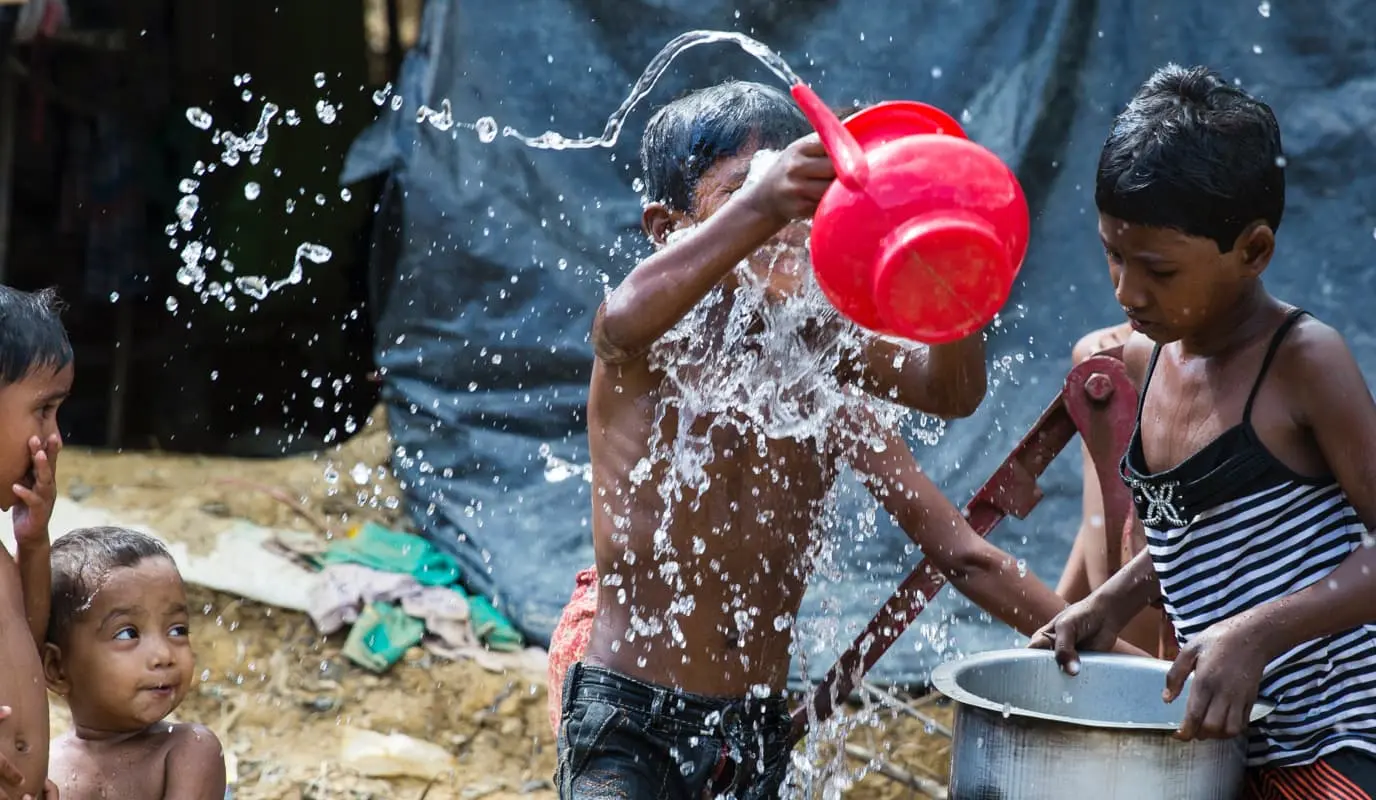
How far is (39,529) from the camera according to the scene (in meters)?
2.25

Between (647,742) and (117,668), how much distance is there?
33.7 inches

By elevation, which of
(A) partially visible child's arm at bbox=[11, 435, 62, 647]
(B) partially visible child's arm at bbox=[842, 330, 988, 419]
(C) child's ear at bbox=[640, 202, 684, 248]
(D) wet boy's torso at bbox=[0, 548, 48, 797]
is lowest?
(D) wet boy's torso at bbox=[0, 548, 48, 797]

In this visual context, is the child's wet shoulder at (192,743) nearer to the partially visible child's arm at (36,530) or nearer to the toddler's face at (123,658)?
the toddler's face at (123,658)

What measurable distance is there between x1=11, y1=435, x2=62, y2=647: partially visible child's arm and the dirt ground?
84.0 inches

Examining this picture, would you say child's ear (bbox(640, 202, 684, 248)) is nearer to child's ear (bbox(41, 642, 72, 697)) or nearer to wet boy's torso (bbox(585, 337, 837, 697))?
wet boy's torso (bbox(585, 337, 837, 697))

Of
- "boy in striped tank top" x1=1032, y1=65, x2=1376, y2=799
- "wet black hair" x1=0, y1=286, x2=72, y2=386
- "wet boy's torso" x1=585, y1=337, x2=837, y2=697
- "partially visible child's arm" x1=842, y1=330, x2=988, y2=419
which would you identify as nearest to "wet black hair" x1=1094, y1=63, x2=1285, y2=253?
"boy in striped tank top" x1=1032, y1=65, x2=1376, y2=799

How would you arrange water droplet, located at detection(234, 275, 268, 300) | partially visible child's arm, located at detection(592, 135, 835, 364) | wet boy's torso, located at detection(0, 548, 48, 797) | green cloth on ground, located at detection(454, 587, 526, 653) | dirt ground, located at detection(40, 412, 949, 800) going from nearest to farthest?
partially visible child's arm, located at detection(592, 135, 835, 364)
wet boy's torso, located at detection(0, 548, 48, 797)
dirt ground, located at detection(40, 412, 949, 800)
green cloth on ground, located at detection(454, 587, 526, 653)
water droplet, located at detection(234, 275, 268, 300)

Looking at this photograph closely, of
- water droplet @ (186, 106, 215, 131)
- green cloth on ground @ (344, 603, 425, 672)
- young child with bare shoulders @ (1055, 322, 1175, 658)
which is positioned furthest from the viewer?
water droplet @ (186, 106, 215, 131)

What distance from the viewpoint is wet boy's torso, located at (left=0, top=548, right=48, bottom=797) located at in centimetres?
221

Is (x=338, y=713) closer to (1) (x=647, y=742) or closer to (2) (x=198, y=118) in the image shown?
(1) (x=647, y=742)

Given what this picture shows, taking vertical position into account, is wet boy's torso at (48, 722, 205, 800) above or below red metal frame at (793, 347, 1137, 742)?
below

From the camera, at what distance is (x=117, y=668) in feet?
8.04

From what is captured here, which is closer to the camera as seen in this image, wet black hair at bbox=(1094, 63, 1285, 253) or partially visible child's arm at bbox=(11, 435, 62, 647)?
wet black hair at bbox=(1094, 63, 1285, 253)

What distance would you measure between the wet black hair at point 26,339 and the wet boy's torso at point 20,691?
269 mm
